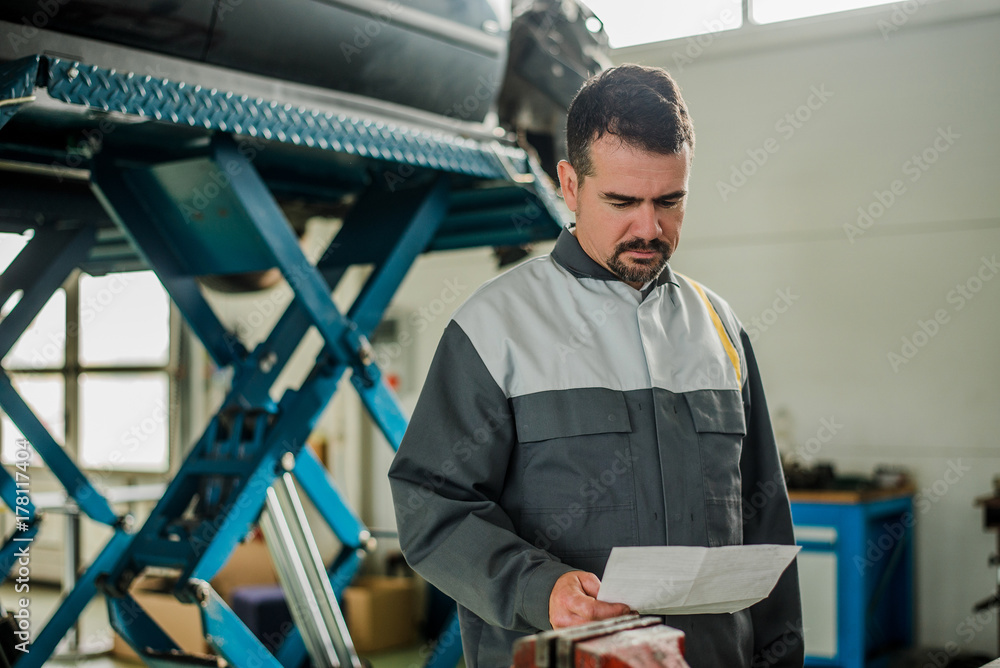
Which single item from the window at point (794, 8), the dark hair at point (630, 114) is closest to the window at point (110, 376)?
the window at point (794, 8)

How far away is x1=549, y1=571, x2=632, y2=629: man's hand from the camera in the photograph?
1321mm

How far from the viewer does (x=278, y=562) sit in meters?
3.00

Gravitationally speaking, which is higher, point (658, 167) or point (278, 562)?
point (658, 167)

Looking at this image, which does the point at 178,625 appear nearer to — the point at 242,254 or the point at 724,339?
the point at 242,254

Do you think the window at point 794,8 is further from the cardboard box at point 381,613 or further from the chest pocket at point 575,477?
the chest pocket at point 575,477

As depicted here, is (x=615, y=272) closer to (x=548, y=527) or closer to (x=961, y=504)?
(x=548, y=527)

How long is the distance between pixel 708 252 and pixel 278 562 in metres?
4.07

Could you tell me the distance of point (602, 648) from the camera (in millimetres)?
1060

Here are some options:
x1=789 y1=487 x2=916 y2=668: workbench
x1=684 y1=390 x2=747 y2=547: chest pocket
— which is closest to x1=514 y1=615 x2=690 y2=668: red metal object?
x1=684 y1=390 x2=747 y2=547: chest pocket

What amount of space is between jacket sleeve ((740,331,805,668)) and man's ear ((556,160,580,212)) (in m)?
0.49

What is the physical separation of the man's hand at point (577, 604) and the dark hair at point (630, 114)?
704 mm

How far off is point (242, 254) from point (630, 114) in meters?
1.62

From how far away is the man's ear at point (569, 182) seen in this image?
5.65 feet

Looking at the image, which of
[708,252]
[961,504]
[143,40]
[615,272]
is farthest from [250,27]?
[961,504]
